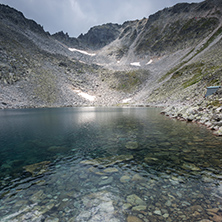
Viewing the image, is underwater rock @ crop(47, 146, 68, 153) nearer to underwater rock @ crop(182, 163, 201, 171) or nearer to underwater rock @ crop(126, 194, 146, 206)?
underwater rock @ crop(126, 194, 146, 206)

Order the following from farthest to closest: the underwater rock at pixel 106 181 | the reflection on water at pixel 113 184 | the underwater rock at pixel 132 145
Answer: the underwater rock at pixel 132 145, the underwater rock at pixel 106 181, the reflection on water at pixel 113 184

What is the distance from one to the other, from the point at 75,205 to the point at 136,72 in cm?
13825

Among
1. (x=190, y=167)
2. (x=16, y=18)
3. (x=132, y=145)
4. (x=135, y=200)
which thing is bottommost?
(x=135, y=200)

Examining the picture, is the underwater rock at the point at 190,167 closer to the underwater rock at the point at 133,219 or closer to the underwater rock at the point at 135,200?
the underwater rock at the point at 135,200

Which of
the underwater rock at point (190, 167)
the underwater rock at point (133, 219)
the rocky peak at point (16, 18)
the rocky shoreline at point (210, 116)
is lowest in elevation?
the underwater rock at point (133, 219)

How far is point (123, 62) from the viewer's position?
173000 mm

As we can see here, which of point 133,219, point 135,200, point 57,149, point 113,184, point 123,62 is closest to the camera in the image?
point 133,219

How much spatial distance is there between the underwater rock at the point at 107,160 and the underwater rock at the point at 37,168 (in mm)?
2573

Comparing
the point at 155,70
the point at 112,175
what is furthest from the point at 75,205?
the point at 155,70

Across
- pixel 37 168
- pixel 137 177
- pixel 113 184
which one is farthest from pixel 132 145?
pixel 37 168

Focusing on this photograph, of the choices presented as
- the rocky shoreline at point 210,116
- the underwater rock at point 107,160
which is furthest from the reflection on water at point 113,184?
the rocky shoreline at point 210,116

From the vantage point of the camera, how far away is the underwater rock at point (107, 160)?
9.55 meters

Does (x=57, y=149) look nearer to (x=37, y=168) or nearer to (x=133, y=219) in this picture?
(x=37, y=168)

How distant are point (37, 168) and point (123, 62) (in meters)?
178
